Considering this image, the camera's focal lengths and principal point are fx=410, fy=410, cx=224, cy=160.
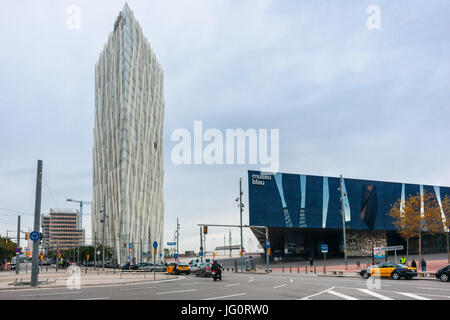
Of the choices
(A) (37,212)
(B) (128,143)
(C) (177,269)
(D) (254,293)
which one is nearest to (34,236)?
(A) (37,212)

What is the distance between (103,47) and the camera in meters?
144

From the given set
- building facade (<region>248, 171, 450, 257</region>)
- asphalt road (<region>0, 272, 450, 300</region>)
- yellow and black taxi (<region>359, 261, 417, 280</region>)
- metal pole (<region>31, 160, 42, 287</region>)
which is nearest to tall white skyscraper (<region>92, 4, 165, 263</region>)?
A: building facade (<region>248, 171, 450, 257</region>)

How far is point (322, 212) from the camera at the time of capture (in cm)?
8712

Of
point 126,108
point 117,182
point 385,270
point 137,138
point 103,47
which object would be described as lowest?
point 385,270

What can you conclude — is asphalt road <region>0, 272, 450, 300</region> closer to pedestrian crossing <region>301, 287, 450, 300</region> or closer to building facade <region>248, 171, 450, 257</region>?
pedestrian crossing <region>301, 287, 450, 300</region>

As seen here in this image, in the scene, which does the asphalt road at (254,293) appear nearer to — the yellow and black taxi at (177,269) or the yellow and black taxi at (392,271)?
the yellow and black taxi at (392,271)

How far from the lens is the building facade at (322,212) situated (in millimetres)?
82312

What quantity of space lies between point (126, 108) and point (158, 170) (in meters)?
26.4

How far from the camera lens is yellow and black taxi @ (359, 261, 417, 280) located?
30328 millimetres

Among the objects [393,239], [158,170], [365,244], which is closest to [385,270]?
[365,244]

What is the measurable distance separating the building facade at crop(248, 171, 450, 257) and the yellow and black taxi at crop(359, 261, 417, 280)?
47.8 m

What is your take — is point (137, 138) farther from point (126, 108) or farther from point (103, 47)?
point (103, 47)
